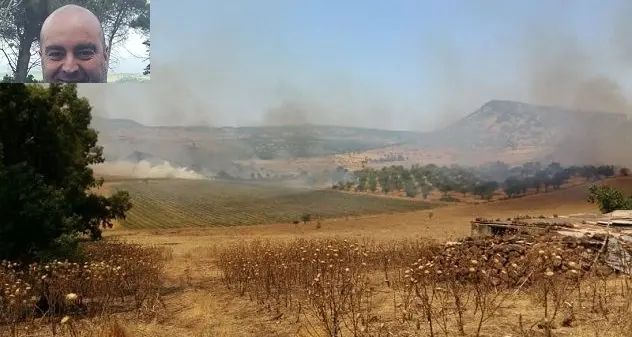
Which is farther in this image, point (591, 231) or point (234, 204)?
point (234, 204)

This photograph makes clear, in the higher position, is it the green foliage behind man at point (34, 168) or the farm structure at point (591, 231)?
the green foliage behind man at point (34, 168)

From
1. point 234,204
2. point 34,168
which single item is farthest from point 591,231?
point 234,204

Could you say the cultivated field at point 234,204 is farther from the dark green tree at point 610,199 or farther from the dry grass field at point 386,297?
the dry grass field at point 386,297

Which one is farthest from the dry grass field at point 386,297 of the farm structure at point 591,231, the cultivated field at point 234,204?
the cultivated field at point 234,204

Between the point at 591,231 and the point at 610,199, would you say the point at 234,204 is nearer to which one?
the point at 610,199

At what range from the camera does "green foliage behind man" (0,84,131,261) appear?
11695 millimetres

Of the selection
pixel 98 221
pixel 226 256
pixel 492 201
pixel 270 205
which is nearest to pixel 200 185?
pixel 270 205

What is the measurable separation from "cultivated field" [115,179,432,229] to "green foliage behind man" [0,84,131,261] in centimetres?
3620

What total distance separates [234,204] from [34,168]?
4541 cm

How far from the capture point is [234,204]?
5756 centimetres

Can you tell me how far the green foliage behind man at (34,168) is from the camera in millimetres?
11695

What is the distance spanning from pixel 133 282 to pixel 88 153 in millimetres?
11799

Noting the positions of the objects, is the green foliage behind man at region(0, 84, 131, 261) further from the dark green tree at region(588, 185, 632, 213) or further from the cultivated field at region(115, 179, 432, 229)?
the cultivated field at region(115, 179, 432, 229)

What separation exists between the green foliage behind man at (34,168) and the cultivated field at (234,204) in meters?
36.2
